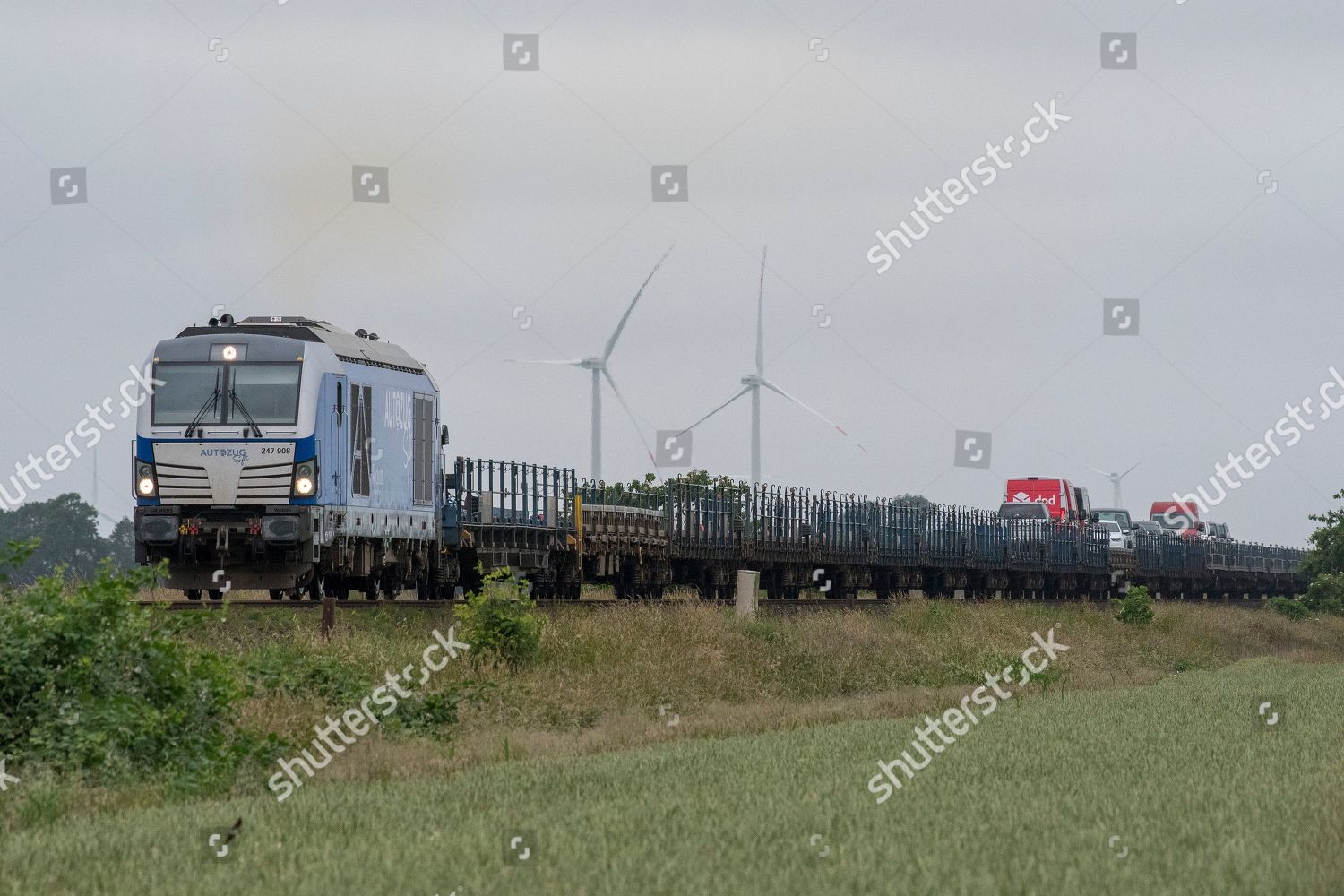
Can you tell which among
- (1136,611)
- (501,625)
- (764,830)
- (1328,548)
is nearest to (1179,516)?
(1328,548)

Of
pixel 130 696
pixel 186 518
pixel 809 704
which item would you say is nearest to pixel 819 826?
pixel 130 696

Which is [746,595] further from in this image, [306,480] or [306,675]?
[306,675]

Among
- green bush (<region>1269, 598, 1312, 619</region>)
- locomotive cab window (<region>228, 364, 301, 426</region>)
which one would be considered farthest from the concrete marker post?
green bush (<region>1269, 598, 1312, 619</region>)

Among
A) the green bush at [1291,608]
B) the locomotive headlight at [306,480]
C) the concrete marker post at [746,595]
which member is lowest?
the green bush at [1291,608]

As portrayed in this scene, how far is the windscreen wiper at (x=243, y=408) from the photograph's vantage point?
82.8ft

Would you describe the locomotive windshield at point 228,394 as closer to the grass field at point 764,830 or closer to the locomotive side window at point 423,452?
the locomotive side window at point 423,452

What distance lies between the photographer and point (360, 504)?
27.0 metres

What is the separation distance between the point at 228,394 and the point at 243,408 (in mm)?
300

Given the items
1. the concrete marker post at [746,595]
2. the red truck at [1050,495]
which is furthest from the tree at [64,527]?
the concrete marker post at [746,595]

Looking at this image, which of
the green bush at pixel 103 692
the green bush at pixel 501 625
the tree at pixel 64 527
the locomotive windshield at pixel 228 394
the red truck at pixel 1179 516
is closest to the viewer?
the green bush at pixel 103 692

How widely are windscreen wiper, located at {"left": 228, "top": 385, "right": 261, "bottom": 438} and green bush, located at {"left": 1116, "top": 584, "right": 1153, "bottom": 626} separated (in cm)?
2547

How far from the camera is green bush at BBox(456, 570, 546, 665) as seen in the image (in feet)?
70.8

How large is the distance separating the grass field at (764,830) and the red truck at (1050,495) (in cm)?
5044

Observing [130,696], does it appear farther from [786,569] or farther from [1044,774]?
[786,569]
